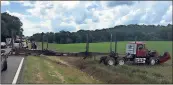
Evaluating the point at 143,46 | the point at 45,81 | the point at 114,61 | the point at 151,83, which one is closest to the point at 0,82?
the point at 45,81

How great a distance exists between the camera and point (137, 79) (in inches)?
736

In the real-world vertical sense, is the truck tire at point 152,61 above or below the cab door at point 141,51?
below

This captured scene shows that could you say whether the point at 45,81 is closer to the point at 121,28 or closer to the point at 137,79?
the point at 137,79

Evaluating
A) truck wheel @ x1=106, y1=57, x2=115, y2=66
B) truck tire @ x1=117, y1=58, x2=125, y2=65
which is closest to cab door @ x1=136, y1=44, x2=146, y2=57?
truck tire @ x1=117, y1=58, x2=125, y2=65

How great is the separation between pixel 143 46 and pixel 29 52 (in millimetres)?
12890

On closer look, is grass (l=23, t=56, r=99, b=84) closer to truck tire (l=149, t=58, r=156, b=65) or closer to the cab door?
truck tire (l=149, t=58, r=156, b=65)

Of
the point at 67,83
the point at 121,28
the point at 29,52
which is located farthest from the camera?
the point at 121,28

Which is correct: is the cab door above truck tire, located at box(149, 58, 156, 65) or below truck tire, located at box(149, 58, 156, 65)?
above

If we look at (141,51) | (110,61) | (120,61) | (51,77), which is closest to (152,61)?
(141,51)

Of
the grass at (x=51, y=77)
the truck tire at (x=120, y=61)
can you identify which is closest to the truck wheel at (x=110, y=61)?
the truck tire at (x=120, y=61)

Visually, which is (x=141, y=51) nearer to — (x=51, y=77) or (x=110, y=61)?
(x=110, y=61)

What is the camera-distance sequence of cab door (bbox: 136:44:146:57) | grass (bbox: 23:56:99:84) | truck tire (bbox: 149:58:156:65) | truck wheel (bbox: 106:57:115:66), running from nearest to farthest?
grass (bbox: 23:56:99:84) < truck wheel (bbox: 106:57:115:66) < truck tire (bbox: 149:58:156:65) < cab door (bbox: 136:44:146:57)

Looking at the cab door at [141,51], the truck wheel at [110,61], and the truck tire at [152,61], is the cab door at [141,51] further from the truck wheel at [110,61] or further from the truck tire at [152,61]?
the truck wheel at [110,61]

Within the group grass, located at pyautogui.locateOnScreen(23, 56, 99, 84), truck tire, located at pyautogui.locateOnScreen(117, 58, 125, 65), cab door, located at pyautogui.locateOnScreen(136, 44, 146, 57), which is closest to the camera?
grass, located at pyautogui.locateOnScreen(23, 56, 99, 84)
